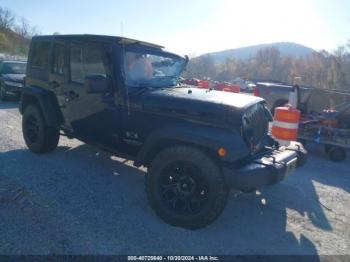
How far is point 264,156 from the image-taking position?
4.01 m

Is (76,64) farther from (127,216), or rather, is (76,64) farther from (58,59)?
A: (127,216)

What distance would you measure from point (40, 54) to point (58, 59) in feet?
2.13

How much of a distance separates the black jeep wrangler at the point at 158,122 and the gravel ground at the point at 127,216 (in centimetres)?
34

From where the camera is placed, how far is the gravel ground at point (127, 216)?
3.38 meters

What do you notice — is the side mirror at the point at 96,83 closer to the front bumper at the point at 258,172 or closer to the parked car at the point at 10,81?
the front bumper at the point at 258,172

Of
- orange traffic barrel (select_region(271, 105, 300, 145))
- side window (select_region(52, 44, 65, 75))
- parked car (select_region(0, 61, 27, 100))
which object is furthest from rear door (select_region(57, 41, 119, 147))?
parked car (select_region(0, 61, 27, 100))

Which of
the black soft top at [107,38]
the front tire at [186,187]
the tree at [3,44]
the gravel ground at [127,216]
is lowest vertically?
A: the gravel ground at [127,216]

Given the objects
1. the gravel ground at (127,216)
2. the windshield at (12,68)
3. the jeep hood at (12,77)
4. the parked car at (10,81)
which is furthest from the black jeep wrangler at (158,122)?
the windshield at (12,68)

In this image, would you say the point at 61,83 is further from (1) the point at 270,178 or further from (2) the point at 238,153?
(1) the point at 270,178

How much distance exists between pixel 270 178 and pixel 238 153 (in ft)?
1.41

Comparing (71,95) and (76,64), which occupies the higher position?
(76,64)

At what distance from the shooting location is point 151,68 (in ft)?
15.9

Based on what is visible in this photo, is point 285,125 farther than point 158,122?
Yes

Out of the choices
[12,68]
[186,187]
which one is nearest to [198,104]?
[186,187]
